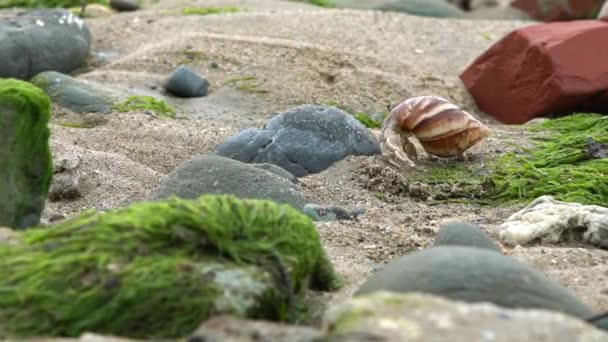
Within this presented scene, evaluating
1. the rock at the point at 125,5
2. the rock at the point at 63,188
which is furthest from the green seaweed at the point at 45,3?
the rock at the point at 63,188

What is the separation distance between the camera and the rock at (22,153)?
12.0 ft

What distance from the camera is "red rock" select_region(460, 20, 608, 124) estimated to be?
698 cm

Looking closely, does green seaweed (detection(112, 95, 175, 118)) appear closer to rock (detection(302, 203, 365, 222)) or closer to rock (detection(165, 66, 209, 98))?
rock (detection(165, 66, 209, 98))

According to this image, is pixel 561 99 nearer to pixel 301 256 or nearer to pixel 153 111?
pixel 153 111

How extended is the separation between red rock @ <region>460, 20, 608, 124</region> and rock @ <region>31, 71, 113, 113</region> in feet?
9.17

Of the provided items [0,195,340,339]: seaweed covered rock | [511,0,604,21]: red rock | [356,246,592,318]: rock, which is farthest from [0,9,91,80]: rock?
[511,0,604,21]: red rock

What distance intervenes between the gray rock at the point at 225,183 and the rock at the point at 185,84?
2.56 metres

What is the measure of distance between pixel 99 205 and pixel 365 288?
2.08 m

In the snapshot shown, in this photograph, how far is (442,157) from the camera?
18.1ft

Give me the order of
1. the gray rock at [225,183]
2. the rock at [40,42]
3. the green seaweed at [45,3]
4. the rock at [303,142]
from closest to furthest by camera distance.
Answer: the gray rock at [225,183]
the rock at [303,142]
the rock at [40,42]
the green seaweed at [45,3]

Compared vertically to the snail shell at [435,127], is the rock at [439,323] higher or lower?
higher

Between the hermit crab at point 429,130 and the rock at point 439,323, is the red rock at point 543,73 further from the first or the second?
the rock at point 439,323

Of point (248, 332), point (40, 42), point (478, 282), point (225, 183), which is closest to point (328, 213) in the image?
point (225, 183)

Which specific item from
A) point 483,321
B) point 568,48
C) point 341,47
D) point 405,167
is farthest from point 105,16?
point 483,321
